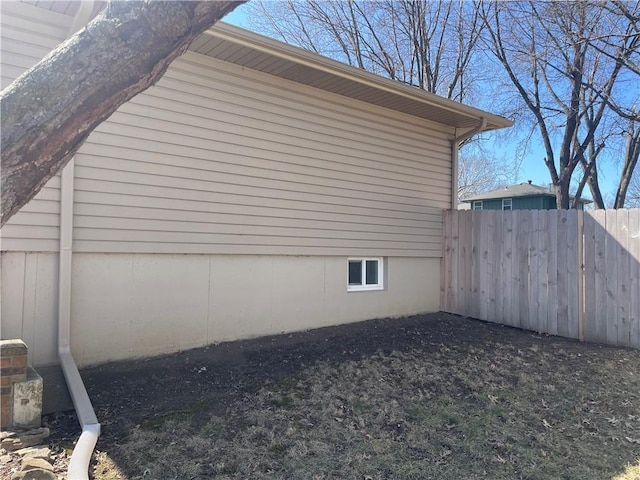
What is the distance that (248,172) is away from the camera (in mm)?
5340

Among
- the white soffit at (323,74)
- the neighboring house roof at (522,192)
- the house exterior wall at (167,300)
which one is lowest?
the house exterior wall at (167,300)

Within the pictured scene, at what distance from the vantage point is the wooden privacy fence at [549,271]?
18.2ft

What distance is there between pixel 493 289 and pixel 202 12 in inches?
252

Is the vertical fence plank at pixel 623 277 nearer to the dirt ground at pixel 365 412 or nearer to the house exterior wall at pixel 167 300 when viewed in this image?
the dirt ground at pixel 365 412

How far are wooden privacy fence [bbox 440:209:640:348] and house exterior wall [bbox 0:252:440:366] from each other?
197 centimetres

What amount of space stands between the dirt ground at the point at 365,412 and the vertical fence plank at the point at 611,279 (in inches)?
11.4

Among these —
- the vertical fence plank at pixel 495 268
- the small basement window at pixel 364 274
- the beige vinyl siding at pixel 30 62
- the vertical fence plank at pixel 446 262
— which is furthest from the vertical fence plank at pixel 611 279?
the beige vinyl siding at pixel 30 62

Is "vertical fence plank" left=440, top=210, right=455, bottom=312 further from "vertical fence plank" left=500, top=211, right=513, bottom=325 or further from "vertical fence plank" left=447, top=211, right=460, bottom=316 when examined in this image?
"vertical fence plank" left=500, top=211, right=513, bottom=325

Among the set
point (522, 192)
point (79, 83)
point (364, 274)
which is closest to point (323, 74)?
→ point (364, 274)

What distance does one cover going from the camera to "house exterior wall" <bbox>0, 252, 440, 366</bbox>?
4.04m

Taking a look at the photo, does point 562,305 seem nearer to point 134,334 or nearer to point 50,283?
point 134,334

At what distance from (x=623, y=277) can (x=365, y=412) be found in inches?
163

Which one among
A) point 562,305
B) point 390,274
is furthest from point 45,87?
point 562,305

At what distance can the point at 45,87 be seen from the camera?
159 centimetres
